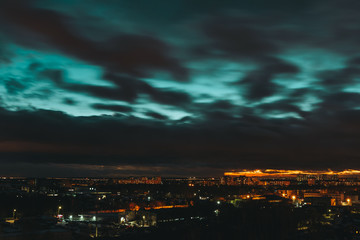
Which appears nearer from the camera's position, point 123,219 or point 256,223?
point 256,223

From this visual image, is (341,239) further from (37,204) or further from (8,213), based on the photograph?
(37,204)

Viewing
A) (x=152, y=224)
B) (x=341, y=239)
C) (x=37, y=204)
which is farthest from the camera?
(x=37, y=204)

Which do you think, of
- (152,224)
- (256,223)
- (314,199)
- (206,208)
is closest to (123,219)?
(152,224)

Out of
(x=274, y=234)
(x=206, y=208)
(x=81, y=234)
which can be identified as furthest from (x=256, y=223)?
(x=81, y=234)

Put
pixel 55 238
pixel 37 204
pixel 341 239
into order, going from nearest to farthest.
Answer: pixel 55 238 → pixel 341 239 → pixel 37 204

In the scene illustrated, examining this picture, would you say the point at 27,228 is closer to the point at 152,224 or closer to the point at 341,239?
the point at 152,224

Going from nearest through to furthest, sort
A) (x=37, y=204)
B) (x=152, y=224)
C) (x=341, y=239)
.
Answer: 1. (x=341, y=239)
2. (x=152, y=224)
3. (x=37, y=204)

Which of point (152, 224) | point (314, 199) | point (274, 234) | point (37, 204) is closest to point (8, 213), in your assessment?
point (37, 204)

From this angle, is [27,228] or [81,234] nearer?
[27,228]

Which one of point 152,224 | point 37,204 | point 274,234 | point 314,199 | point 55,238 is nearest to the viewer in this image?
point 55,238
